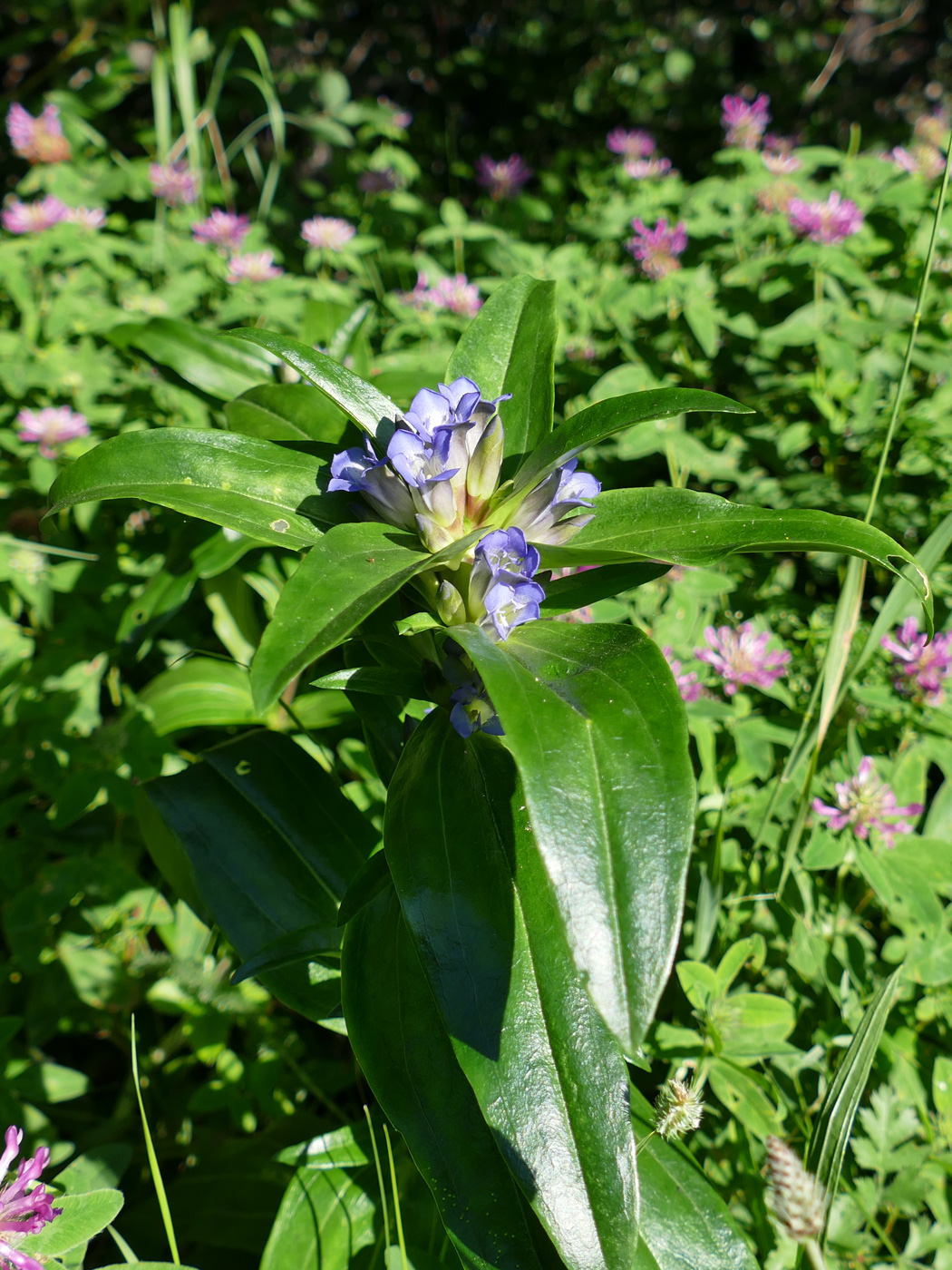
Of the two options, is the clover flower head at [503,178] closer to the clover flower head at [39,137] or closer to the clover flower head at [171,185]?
the clover flower head at [171,185]

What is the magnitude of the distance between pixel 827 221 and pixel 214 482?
6.95ft

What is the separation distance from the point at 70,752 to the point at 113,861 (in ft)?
0.77

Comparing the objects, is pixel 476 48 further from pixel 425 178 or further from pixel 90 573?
pixel 90 573

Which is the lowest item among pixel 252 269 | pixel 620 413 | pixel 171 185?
pixel 620 413

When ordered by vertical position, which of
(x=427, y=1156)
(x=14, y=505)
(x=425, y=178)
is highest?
(x=425, y=178)

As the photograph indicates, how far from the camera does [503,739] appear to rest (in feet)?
2.60

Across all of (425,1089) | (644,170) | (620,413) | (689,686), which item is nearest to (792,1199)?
Result: (425,1089)

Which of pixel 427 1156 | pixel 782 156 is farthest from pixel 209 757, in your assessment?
pixel 782 156

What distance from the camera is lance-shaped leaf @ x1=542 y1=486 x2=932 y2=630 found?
85 cm

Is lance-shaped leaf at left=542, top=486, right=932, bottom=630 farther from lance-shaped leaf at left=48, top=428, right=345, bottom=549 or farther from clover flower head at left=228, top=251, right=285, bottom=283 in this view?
clover flower head at left=228, top=251, right=285, bottom=283

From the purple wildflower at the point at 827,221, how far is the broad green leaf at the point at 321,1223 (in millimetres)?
2492

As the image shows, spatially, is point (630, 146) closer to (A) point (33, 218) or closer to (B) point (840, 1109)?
(A) point (33, 218)

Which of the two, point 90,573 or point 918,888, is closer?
point 918,888

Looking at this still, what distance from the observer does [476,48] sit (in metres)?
4.80
